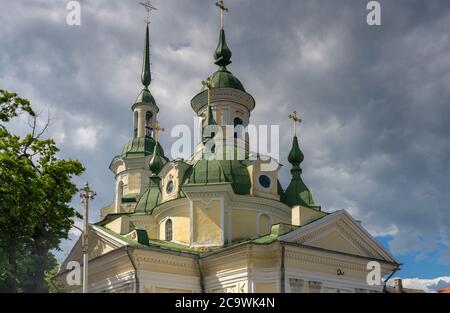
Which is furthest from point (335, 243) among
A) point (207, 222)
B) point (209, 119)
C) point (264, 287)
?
point (209, 119)

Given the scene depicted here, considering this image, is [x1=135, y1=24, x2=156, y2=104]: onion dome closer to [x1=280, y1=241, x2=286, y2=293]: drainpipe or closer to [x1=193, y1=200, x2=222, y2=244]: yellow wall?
[x1=193, y1=200, x2=222, y2=244]: yellow wall

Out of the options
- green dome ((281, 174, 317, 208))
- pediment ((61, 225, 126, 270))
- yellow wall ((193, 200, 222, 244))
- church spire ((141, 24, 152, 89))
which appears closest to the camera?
pediment ((61, 225, 126, 270))

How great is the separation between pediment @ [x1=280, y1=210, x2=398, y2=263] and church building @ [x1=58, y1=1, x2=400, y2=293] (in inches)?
2.0

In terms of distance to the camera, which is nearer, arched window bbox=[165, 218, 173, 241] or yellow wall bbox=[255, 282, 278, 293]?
yellow wall bbox=[255, 282, 278, 293]

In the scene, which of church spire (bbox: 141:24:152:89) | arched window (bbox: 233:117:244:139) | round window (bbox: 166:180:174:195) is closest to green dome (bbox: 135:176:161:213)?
round window (bbox: 166:180:174:195)

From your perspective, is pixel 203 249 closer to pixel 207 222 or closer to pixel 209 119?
pixel 207 222

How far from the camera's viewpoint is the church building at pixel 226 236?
27188 mm

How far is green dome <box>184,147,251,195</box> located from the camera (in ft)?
102

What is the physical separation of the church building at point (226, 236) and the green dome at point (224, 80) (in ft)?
1.81

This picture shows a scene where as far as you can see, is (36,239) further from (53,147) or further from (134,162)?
(134,162)

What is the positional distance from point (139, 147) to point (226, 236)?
18482mm

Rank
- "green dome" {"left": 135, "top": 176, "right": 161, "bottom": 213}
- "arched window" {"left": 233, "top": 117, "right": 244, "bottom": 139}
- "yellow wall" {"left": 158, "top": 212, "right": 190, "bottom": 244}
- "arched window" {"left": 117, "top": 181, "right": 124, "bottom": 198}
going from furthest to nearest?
"arched window" {"left": 117, "top": 181, "right": 124, "bottom": 198} → "arched window" {"left": 233, "top": 117, "right": 244, "bottom": 139} → "green dome" {"left": 135, "top": 176, "right": 161, "bottom": 213} → "yellow wall" {"left": 158, "top": 212, "right": 190, "bottom": 244}

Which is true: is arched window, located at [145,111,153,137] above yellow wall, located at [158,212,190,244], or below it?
above

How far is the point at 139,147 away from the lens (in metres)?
46.8
